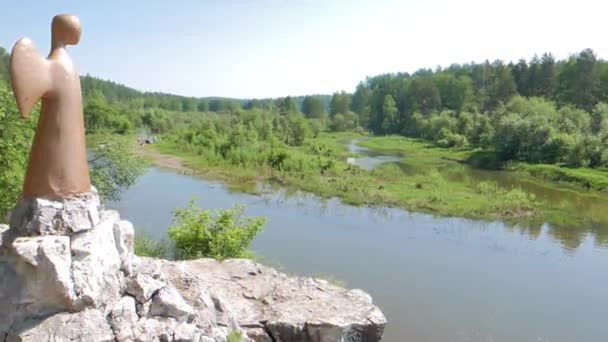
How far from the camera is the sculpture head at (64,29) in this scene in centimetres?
718

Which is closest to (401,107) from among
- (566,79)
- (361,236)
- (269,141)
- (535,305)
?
(566,79)

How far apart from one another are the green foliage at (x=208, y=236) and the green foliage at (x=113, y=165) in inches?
220

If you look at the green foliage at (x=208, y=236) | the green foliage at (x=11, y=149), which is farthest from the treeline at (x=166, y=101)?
the green foliage at (x=208, y=236)

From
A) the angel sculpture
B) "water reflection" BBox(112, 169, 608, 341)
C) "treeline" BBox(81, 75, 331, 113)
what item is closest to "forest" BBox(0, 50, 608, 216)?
"water reflection" BBox(112, 169, 608, 341)

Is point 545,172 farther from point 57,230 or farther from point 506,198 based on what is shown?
point 57,230

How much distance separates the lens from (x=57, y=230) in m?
6.97

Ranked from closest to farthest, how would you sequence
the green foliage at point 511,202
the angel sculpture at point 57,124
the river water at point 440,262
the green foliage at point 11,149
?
1. the angel sculpture at point 57,124
2. the green foliage at point 11,149
3. the river water at point 440,262
4. the green foliage at point 511,202

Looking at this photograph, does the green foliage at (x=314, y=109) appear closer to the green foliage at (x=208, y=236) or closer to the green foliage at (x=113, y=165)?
the green foliage at (x=113, y=165)

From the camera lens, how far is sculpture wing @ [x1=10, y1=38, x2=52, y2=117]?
653 centimetres

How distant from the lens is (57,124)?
7.10 metres

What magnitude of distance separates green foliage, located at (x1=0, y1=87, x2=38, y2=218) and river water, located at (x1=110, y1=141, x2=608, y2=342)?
6.52 meters

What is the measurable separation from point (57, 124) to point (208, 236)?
29.8 feet

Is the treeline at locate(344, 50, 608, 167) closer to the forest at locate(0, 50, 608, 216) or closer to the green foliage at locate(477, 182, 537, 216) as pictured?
the forest at locate(0, 50, 608, 216)

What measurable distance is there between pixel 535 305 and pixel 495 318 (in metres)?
2.32
